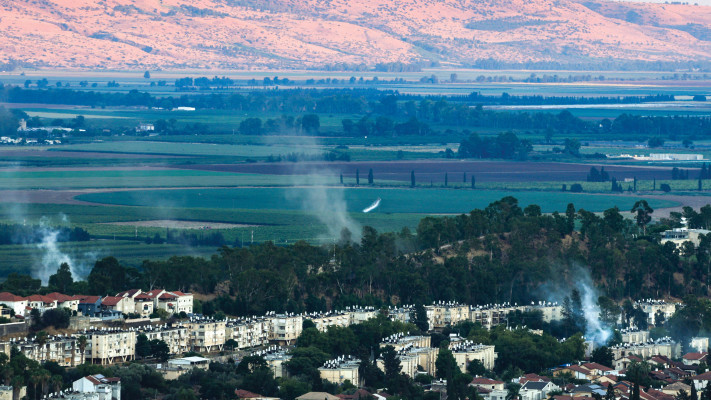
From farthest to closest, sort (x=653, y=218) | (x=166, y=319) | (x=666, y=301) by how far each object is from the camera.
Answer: (x=653, y=218), (x=666, y=301), (x=166, y=319)

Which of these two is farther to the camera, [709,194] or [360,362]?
[709,194]

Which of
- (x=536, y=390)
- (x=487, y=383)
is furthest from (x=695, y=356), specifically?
(x=487, y=383)

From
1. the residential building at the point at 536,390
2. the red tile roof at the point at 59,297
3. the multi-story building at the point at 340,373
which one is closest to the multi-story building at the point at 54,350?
the red tile roof at the point at 59,297

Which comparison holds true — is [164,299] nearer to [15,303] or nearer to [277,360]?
[15,303]

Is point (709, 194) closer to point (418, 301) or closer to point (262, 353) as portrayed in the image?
point (418, 301)

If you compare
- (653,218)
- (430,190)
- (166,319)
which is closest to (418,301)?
(166,319)

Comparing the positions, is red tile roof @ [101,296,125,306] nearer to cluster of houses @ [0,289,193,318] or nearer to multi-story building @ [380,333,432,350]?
cluster of houses @ [0,289,193,318]

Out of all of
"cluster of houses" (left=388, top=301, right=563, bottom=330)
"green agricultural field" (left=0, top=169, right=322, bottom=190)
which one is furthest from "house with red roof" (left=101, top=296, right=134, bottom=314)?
"green agricultural field" (left=0, top=169, right=322, bottom=190)
